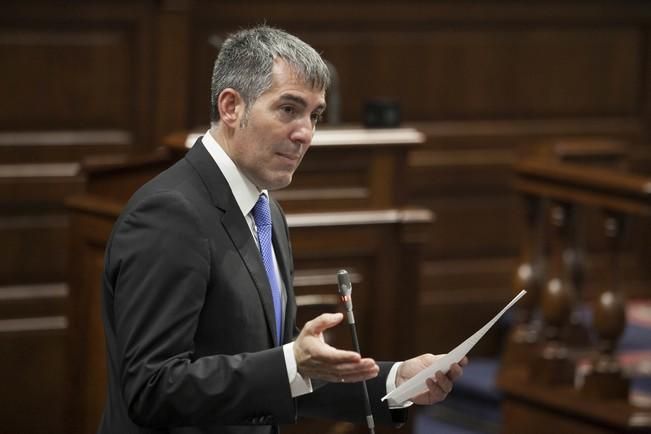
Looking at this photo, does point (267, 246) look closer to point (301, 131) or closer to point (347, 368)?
point (301, 131)

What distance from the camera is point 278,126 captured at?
246 cm

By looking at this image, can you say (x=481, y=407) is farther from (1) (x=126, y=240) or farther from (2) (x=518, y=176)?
(1) (x=126, y=240)

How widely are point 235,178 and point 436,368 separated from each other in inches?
22.2

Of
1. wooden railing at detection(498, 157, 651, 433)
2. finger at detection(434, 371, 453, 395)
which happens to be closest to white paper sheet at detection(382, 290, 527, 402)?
finger at detection(434, 371, 453, 395)

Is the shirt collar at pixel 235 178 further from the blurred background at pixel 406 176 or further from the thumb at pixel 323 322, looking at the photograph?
the blurred background at pixel 406 176

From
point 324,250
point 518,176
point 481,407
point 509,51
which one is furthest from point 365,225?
point 509,51

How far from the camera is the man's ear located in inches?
97.7

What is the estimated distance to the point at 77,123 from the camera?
5.99m

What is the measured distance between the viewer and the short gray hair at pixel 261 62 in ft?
8.04

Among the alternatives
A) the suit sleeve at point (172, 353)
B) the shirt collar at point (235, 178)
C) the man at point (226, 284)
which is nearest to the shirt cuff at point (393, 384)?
the man at point (226, 284)

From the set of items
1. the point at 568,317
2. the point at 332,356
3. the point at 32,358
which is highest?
the point at 332,356

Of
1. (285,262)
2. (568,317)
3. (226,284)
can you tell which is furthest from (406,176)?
(226,284)

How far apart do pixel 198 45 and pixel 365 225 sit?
2.06 metres

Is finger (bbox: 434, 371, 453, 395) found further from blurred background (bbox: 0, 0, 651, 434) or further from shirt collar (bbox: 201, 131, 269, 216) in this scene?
blurred background (bbox: 0, 0, 651, 434)
